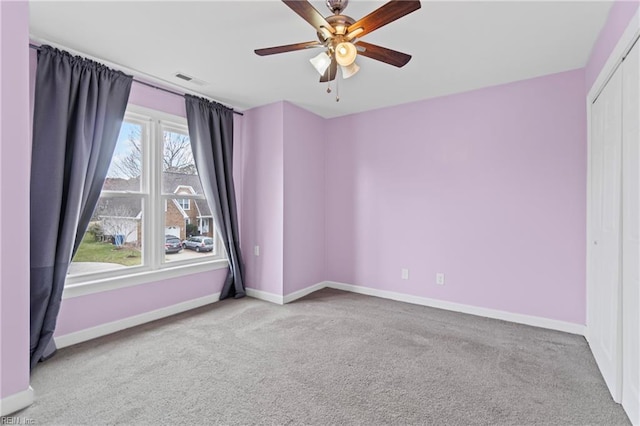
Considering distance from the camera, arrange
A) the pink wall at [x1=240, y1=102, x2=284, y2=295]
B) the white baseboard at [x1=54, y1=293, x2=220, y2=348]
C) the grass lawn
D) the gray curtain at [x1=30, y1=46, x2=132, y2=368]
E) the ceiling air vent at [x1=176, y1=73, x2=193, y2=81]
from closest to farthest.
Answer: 1. the gray curtain at [x1=30, y1=46, x2=132, y2=368]
2. the white baseboard at [x1=54, y1=293, x2=220, y2=348]
3. the grass lawn
4. the ceiling air vent at [x1=176, y1=73, x2=193, y2=81]
5. the pink wall at [x1=240, y1=102, x2=284, y2=295]

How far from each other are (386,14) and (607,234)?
2.11 m

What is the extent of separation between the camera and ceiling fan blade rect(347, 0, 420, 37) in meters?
1.54

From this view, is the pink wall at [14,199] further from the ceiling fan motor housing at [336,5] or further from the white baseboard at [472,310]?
the white baseboard at [472,310]

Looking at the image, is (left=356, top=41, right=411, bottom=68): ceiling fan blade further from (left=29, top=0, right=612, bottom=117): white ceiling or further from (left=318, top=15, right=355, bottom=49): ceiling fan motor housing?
(left=29, top=0, right=612, bottom=117): white ceiling

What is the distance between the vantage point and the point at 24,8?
1.82 metres

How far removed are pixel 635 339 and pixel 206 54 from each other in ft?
11.5

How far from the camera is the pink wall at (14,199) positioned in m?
1.74

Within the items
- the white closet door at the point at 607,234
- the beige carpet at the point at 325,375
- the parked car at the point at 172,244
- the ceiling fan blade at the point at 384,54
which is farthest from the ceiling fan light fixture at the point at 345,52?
the parked car at the point at 172,244

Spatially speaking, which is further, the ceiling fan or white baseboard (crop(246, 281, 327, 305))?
white baseboard (crop(246, 281, 327, 305))

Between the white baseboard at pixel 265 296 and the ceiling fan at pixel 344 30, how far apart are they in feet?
8.70

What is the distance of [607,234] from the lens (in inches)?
84.3

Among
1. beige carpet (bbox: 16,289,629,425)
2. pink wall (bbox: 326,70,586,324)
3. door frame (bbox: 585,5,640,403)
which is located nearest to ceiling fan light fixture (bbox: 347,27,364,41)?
door frame (bbox: 585,5,640,403)

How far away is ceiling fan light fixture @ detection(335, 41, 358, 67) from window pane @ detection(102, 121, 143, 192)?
7.72ft

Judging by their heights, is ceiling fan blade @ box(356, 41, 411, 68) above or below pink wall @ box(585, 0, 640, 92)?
below
